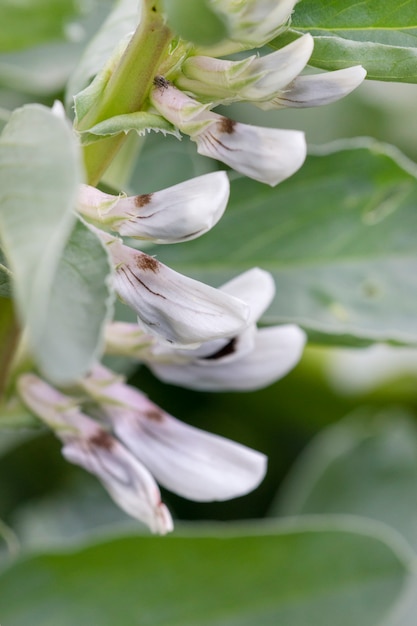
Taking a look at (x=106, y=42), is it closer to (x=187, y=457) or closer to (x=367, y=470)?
(x=187, y=457)

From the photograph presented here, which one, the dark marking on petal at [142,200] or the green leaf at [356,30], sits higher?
the green leaf at [356,30]

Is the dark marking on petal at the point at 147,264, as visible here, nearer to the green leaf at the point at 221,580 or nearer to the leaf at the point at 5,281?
the leaf at the point at 5,281

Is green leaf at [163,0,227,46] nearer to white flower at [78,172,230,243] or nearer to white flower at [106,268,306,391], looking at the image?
white flower at [78,172,230,243]

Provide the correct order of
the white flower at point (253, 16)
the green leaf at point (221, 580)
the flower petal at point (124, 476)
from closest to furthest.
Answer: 1. the white flower at point (253, 16)
2. the flower petal at point (124, 476)
3. the green leaf at point (221, 580)

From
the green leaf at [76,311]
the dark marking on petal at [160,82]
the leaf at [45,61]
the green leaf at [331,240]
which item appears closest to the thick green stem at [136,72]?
the dark marking on petal at [160,82]

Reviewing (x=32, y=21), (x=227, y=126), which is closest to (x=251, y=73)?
(x=227, y=126)

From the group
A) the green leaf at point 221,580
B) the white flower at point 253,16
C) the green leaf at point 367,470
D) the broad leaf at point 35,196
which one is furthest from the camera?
the green leaf at point 367,470
